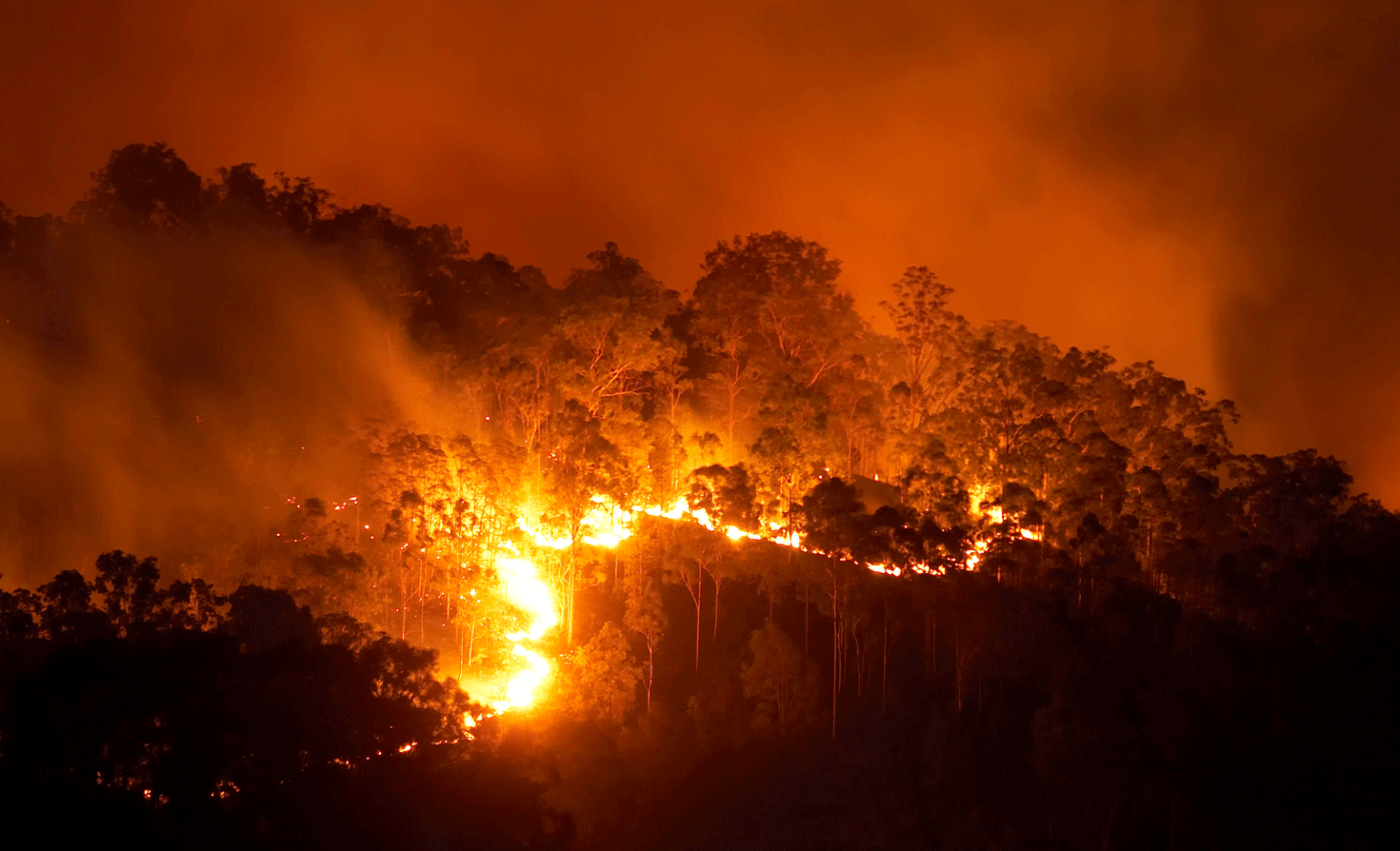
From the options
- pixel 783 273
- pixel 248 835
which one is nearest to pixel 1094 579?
pixel 783 273

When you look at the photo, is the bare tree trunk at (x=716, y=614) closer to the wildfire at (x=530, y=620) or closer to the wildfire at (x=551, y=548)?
the wildfire at (x=551, y=548)

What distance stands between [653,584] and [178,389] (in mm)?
21597

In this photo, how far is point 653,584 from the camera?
3541cm

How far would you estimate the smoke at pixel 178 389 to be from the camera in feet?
132

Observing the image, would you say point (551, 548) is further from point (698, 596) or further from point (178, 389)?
point (178, 389)

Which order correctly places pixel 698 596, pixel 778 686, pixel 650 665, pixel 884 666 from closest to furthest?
pixel 778 686
pixel 884 666
pixel 650 665
pixel 698 596

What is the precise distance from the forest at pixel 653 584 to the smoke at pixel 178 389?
0.17m

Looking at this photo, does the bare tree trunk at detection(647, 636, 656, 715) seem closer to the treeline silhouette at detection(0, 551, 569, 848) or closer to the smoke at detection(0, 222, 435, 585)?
the treeline silhouette at detection(0, 551, 569, 848)

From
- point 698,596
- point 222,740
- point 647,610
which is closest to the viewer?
point 222,740

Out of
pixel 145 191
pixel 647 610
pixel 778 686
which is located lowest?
pixel 778 686

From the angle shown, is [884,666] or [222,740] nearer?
[222,740]

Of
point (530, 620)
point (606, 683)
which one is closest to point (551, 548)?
point (530, 620)

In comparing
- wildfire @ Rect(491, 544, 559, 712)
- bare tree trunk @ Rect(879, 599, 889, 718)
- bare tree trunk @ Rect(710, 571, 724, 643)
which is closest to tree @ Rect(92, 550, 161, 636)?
wildfire @ Rect(491, 544, 559, 712)

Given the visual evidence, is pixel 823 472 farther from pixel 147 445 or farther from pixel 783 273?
pixel 147 445
